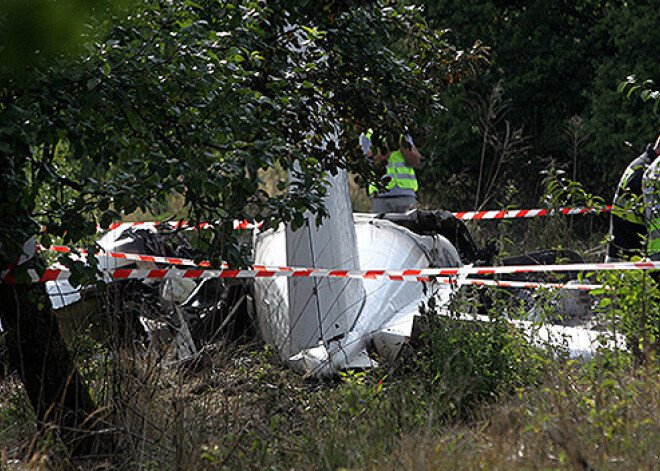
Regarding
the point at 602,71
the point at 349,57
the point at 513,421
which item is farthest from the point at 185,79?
A: the point at 602,71

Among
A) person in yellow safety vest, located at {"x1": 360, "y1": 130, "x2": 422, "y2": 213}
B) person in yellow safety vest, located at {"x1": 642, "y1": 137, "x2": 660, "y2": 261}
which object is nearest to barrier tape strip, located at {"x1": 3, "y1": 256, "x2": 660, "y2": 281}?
person in yellow safety vest, located at {"x1": 642, "y1": 137, "x2": 660, "y2": 261}

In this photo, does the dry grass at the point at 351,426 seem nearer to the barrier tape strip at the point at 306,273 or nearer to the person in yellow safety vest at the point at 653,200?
the barrier tape strip at the point at 306,273

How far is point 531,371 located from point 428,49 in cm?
197

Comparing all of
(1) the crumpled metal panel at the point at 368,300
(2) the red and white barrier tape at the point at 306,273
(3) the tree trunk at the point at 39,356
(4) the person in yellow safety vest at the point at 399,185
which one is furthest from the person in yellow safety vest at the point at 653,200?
(4) the person in yellow safety vest at the point at 399,185

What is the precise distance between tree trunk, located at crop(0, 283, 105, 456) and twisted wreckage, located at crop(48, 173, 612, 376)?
1.19 meters

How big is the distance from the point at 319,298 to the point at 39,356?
2361mm

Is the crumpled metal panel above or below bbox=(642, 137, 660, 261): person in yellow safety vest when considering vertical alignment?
below

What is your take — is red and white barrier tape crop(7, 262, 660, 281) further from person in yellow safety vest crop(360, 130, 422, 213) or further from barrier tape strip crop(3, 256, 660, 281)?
person in yellow safety vest crop(360, 130, 422, 213)

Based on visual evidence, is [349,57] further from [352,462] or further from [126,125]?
[352,462]

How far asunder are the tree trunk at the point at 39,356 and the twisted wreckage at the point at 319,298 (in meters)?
1.19

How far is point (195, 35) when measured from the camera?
3336 mm

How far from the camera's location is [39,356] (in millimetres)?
3877

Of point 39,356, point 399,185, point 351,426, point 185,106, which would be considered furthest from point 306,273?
point 399,185

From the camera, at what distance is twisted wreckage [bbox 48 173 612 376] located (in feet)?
18.8
